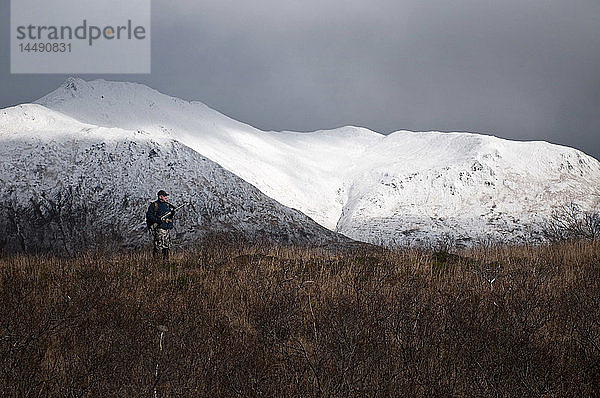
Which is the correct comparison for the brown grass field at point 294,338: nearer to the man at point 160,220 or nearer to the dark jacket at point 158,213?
the man at point 160,220

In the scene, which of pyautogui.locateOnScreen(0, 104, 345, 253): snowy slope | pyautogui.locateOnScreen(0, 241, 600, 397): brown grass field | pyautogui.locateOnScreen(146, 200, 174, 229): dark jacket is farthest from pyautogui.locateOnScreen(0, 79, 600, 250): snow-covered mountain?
pyautogui.locateOnScreen(0, 241, 600, 397): brown grass field

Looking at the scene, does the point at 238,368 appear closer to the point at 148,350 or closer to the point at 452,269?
the point at 148,350

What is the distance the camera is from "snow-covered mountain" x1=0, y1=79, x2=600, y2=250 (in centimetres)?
3259

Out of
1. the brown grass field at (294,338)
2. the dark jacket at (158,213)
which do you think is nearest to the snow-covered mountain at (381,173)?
the dark jacket at (158,213)

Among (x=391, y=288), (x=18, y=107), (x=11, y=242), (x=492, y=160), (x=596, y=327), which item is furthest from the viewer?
(x=492, y=160)

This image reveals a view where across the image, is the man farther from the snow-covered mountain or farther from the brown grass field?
the snow-covered mountain

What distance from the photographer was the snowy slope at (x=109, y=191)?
23.0 metres

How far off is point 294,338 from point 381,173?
4071 cm

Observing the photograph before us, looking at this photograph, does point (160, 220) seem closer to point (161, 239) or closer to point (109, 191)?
point (161, 239)

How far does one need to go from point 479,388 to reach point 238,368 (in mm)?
2020

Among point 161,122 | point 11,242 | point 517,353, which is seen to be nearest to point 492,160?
point 161,122

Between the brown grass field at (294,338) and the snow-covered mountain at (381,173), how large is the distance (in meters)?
20.8

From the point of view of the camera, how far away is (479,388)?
3389 millimetres

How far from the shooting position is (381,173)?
4444 centimetres
